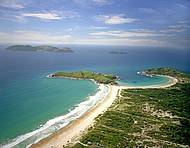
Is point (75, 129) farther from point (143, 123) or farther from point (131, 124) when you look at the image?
point (143, 123)

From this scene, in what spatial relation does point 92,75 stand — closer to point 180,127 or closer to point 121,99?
point 121,99

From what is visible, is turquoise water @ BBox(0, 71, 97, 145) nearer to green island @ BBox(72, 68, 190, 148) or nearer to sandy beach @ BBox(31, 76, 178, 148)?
sandy beach @ BBox(31, 76, 178, 148)

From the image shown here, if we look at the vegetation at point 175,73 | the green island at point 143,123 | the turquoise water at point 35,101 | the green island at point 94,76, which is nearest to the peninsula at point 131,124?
the green island at point 143,123

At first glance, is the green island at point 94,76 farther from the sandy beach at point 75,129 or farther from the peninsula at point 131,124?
the sandy beach at point 75,129

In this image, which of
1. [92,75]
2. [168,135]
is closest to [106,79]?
[92,75]

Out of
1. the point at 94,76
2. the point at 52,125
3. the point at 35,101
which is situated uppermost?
the point at 94,76

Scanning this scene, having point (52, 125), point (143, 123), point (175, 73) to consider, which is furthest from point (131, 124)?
point (175, 73)
